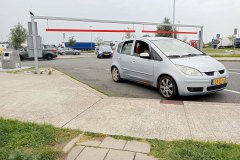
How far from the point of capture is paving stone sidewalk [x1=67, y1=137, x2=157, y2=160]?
289 cm

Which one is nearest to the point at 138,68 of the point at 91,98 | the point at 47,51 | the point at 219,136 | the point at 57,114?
the point at 91,98

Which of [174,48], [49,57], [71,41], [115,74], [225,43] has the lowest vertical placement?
[115,74]

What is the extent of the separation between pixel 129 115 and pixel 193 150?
1709mm

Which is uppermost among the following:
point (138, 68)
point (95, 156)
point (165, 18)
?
point (165, 18)

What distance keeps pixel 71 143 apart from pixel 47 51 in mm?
22585

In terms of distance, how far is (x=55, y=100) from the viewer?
561 cm

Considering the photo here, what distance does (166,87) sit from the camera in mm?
5770

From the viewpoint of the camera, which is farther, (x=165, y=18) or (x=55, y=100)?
(x=165, y=18)

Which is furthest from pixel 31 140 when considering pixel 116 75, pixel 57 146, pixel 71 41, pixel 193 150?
pixel 71 41

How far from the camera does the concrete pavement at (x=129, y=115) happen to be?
3.65m

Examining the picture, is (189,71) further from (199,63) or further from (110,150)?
(110,150)

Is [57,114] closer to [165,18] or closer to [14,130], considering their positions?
[14,130]

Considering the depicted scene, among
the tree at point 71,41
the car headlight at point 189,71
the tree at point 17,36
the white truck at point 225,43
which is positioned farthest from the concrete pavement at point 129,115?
the tree at point 71,41

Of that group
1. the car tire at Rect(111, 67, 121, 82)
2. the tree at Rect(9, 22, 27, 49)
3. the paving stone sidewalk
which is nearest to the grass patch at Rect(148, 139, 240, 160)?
the paving stone sidewalk
